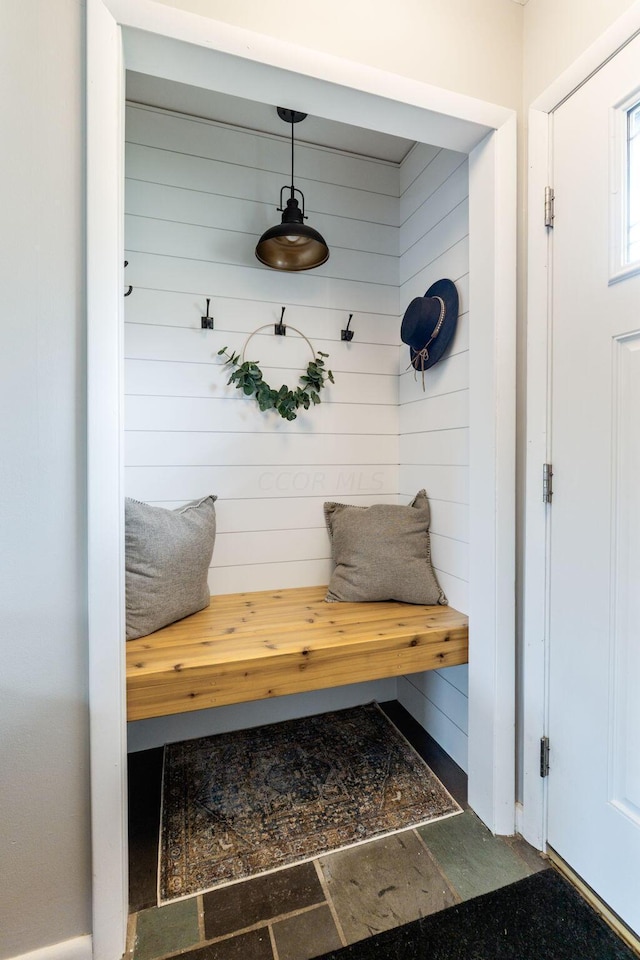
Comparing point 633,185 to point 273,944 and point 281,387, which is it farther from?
point 273,944

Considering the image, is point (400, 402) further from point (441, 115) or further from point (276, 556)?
point (441, 115)

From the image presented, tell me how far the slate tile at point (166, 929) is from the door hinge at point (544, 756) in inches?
42.4

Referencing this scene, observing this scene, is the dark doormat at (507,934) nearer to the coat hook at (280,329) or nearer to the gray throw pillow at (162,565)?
the gray throw pillow at (162,565)

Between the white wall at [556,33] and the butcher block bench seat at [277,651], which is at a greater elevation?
the white wall at [556,33]

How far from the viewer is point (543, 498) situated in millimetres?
1339

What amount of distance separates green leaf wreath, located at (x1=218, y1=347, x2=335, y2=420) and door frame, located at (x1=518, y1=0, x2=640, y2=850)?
3.03ft

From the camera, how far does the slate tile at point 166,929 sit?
1098mm

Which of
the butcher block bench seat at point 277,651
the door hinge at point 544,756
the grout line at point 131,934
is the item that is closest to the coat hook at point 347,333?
the butcher block bench seat at point 277,651

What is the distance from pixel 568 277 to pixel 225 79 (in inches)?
43.6

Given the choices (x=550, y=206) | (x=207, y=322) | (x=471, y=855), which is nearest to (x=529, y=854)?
(x=471, y=855)

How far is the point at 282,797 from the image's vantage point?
62.6 inches

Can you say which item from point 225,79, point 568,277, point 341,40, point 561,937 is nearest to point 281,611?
point 561,937

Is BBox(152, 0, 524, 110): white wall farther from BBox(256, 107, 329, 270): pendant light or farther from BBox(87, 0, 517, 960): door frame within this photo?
BBox(256, 107, 329, 270): pendant light

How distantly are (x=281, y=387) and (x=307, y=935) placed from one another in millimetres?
1815
